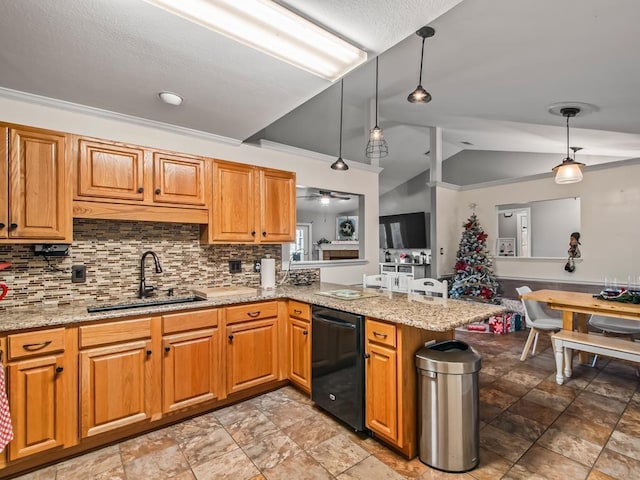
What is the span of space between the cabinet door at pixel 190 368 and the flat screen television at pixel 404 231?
6.67 m

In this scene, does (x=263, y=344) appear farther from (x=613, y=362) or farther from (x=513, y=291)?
(x=513, y=291)

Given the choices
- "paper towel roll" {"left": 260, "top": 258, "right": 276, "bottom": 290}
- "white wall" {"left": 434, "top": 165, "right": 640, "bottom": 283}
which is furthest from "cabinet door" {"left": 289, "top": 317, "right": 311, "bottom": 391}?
"white wall" {"left": 434, "top": 165, "right": 640, "bottom": 283}

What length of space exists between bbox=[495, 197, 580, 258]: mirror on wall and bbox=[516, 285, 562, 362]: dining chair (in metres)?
3.05

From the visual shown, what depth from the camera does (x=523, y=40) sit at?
251 centimetres

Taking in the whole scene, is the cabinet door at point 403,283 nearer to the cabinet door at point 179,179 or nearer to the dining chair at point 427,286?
the dining chair at point 427,286

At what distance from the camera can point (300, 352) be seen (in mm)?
2797

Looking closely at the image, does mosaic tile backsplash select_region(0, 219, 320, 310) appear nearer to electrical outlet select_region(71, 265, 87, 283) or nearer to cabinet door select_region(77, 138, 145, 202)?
electrical outlet select_region(71, 265, 87, 283)

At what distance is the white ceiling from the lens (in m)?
1.57

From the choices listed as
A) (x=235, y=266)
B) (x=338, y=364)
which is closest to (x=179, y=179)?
(x=235, y=266)

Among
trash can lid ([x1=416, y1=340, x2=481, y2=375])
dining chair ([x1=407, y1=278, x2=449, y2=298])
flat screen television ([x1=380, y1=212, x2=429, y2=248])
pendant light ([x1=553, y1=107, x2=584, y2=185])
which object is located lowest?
trash can lid ([x1=416, y1=340, x2=481, y2=375])

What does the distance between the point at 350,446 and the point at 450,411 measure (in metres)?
0.70

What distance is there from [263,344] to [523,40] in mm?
3157

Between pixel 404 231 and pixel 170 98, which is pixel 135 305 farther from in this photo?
pixel 404 231

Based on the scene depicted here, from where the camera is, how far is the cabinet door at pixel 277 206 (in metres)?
3.15
